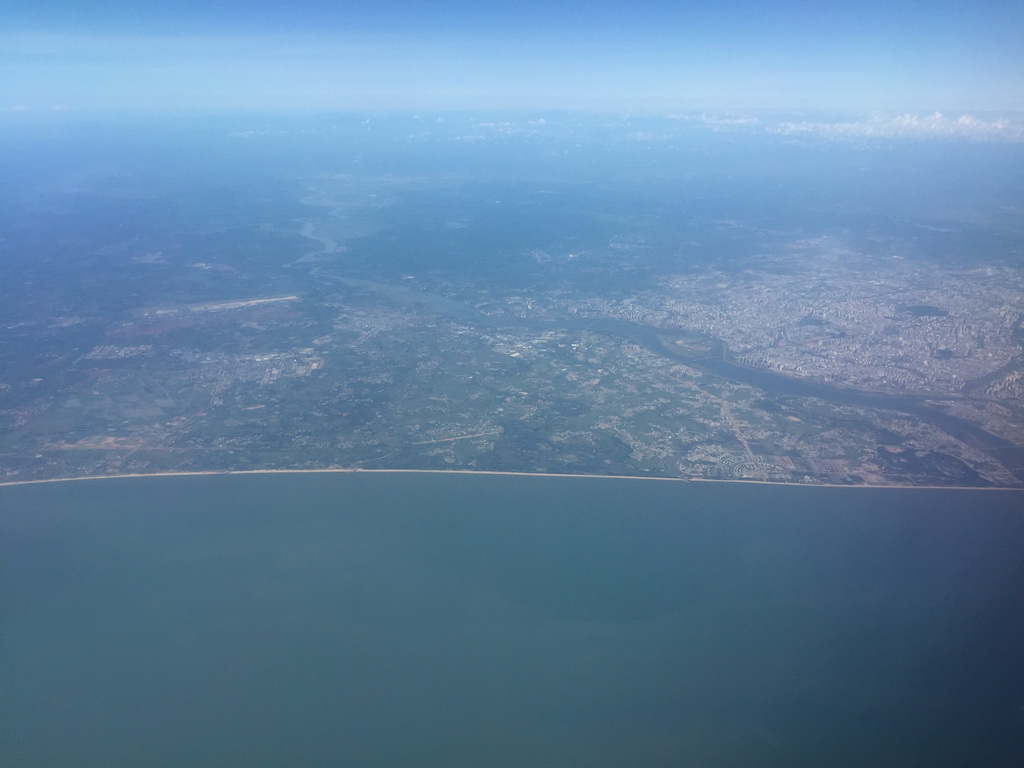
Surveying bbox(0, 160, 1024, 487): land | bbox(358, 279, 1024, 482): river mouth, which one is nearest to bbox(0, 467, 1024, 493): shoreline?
bbox(0, 160, 1024, 487): land

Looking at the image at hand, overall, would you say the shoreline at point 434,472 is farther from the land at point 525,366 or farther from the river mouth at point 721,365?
the river mouth at point 721,365

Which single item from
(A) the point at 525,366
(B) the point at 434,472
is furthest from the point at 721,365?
(B) the point at 434,472

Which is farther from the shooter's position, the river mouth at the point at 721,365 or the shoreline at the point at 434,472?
the river mouth at the point at 721,365

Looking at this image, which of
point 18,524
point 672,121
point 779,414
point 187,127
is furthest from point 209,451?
point 672,121

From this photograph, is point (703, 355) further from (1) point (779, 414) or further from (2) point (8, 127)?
(2) point (8, 127)

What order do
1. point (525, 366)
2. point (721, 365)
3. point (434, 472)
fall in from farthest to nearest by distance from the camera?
point (721, 365)
point (525, 366)
point (434, 472)

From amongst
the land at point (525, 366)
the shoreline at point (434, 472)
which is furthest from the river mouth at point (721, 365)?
the shoreline at point (434, 472)

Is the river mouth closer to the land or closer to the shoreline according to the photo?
the land

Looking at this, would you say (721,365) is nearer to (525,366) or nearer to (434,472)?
(525,366)
